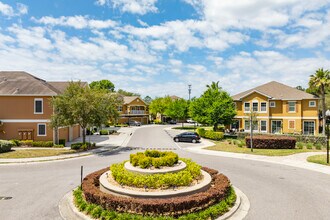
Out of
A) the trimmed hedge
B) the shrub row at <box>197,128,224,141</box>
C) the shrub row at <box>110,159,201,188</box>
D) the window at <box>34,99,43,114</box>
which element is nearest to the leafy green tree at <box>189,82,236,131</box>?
the shrub row at <box>197,128,224,141</box>

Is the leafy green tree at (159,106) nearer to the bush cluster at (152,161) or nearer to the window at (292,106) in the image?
the window at (292,106)

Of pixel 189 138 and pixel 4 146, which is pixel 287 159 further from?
pixel 4 146

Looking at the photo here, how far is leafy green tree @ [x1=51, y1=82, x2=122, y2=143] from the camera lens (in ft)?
86.4

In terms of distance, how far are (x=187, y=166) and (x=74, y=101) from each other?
17.1 meters

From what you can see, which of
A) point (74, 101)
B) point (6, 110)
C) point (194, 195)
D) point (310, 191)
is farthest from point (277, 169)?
point (6, 110)

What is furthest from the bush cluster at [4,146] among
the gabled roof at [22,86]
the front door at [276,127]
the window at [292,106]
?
the window at [292,106]

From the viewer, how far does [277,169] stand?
1927cm

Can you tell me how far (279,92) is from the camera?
4425 centimetres

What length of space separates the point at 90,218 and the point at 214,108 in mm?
32892

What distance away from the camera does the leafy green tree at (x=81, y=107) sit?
2633cm

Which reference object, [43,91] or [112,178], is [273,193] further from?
[43,91]

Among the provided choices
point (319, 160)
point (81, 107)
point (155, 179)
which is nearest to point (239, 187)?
point (155, 179)

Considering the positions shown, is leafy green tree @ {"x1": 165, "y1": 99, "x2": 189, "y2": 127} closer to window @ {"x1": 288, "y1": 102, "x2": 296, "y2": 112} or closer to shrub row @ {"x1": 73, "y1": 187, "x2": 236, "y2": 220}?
window @ {"x1": 288, "y1": 102, "x2": 296, "y2": 112}

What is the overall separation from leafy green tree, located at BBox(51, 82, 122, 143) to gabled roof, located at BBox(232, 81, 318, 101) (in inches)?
1065
